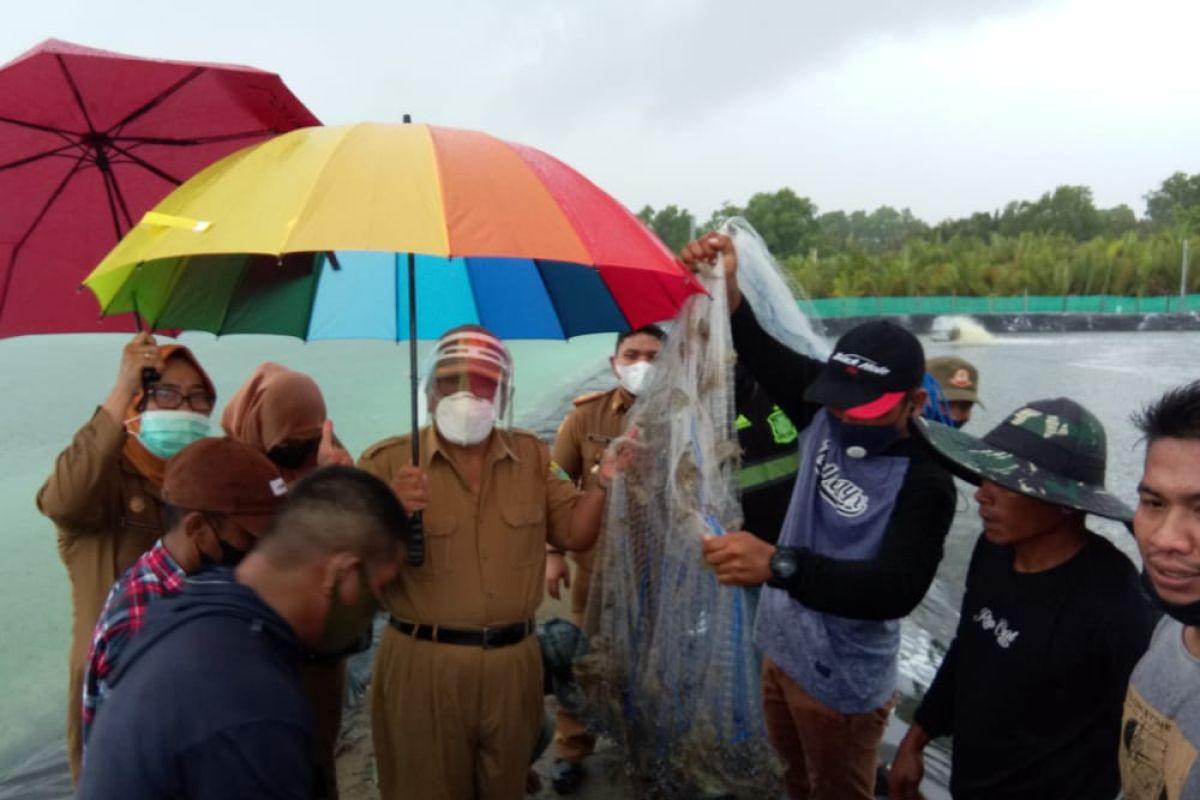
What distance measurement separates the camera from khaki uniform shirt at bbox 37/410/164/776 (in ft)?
7.33

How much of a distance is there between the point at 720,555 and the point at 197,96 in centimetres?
197

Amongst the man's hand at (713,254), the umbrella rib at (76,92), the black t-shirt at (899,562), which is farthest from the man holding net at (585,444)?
the umbrella rib at (76,92)

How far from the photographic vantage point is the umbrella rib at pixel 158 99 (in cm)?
230

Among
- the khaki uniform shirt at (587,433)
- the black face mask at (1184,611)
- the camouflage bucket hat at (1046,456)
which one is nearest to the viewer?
the black face mask at (1184,611)

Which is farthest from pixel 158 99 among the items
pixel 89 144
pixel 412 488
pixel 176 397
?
pixel 412 488

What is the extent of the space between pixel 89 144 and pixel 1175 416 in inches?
111

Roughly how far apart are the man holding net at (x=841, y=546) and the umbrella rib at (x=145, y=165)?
1661 mm

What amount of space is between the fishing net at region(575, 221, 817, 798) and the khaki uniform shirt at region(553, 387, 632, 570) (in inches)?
41.0

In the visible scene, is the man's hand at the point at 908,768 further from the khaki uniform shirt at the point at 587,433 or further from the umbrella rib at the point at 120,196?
the umbrella rib at the point at 120,196

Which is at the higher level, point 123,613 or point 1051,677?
point 123,613

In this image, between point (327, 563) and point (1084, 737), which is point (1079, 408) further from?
point (327, 563)

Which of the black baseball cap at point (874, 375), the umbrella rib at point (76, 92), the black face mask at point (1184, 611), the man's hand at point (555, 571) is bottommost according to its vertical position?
the man's hand at point (555, 571)

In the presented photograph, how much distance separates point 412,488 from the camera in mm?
2133

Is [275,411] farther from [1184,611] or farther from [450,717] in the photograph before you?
[1184,611]
